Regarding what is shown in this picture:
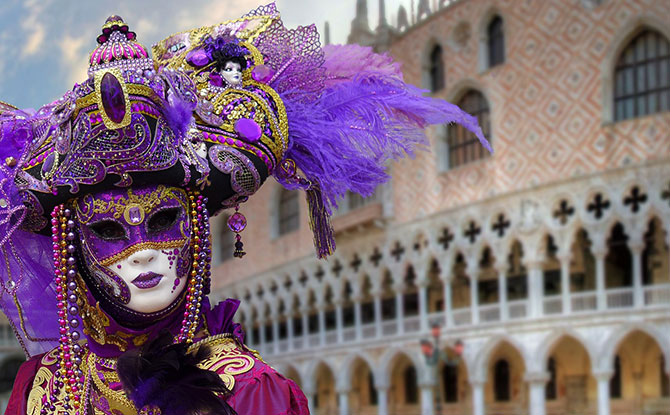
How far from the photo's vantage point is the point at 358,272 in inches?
739

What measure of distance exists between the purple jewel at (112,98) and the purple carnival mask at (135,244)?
0.44 feet

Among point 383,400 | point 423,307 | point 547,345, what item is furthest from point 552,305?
point 383,400

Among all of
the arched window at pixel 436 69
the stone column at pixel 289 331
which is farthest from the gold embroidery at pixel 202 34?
the stone column at pixel 289 331

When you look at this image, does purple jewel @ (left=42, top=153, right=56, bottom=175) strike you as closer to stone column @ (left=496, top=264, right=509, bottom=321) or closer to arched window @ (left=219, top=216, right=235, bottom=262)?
stone column @ (left=496, top=264, right=509, bottom=321)

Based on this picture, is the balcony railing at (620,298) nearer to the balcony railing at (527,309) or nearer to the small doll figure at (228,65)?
the balcony railing at (527,309)

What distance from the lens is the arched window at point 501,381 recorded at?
→ 56.7 feet

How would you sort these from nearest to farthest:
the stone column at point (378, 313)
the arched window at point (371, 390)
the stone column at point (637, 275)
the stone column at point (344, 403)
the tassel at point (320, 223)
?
the tassel at point (320, 223)
the stone column at point (637, 275)
the stone column at point (378, 313)
the stone column at point (344, 403)
the arched window at point (371, 390)

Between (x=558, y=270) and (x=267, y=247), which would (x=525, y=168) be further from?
(x=267, y=247)

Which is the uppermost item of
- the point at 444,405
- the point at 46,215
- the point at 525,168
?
the point at 525,168

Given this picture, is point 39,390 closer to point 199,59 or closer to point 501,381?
point 199,59

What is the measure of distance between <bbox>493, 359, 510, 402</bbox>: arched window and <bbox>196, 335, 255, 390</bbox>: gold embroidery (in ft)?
53.4

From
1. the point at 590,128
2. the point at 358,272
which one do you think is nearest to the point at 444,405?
the point at 358,272

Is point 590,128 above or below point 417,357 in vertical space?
above

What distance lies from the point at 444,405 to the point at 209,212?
16.9 meters
